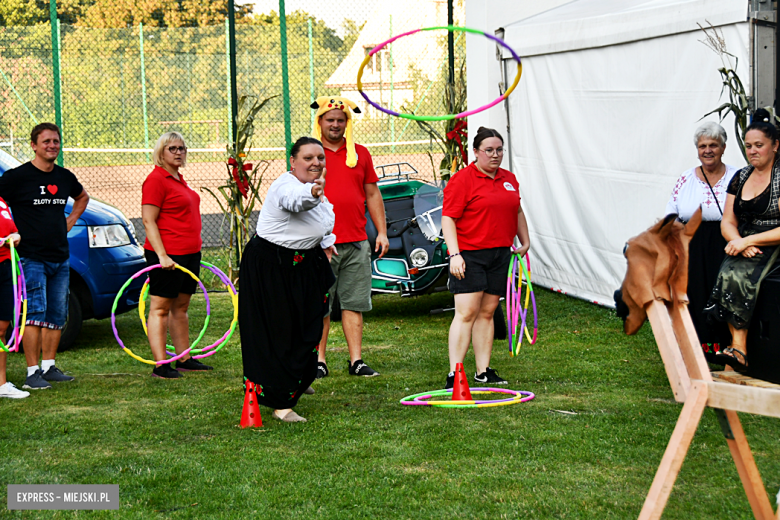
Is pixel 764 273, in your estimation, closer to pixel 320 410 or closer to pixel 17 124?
pixel 320 410

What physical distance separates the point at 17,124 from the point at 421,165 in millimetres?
6346

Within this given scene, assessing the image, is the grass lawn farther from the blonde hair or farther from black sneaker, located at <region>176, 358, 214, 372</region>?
the blonde hair

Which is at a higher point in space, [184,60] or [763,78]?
[184,60]

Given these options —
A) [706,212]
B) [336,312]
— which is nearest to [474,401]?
[706,212]

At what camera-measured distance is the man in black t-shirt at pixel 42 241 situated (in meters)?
6.19

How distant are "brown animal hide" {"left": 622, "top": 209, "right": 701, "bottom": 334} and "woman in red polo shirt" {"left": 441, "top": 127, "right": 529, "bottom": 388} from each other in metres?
2.77

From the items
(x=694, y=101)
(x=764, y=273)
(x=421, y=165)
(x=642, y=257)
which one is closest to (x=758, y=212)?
(x=764, y=273)

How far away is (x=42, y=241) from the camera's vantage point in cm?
622

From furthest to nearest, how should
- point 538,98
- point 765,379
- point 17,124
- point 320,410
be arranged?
point 17,124 → point 538,98 → point 320,410 → point 765,379

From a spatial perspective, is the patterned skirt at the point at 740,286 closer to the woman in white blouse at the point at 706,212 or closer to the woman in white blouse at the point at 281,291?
the woman in white blouse at the point at 706,212

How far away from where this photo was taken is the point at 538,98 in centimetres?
996

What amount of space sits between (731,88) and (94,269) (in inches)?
215

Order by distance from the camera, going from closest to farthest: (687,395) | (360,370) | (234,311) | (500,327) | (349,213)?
(687,395) < (349,213) < (360,370) < (234,311) < (500,327)

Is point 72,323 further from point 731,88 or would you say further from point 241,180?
point 731,88
